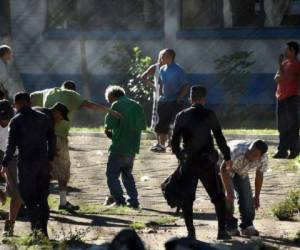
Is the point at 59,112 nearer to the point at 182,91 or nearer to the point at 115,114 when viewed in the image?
the point at 115,114

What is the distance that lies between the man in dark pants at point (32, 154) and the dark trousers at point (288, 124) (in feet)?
19.2

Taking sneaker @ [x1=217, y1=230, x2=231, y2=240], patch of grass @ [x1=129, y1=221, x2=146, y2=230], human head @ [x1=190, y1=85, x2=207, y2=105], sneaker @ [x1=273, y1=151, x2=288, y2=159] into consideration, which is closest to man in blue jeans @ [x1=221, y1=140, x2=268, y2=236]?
sneaker @ [x1=217, y1=230, x2=231, y2=240]

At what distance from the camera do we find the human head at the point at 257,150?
358 inches

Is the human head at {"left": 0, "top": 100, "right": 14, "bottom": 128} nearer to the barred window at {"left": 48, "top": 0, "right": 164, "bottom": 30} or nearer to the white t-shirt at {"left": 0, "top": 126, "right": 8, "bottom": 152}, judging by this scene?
the white t-shirt at {"left": 0, "top": 126, "right": 8, "bottom": 152}

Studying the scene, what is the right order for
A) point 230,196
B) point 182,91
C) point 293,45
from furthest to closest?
point 182,91 < point 293,45 < point 230,196

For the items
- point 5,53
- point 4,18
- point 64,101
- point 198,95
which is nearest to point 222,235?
point 198,95

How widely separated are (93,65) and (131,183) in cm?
1077

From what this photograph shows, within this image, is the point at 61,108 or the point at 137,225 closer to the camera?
the point at 137,225

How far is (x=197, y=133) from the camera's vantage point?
29.8ft

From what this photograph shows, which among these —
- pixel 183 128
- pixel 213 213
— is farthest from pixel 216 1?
pixel 183 128

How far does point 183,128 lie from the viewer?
9109 mm

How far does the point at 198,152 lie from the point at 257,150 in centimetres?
50

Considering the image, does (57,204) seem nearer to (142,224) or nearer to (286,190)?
(142,224)

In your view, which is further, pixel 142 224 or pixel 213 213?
pixel 213 213
